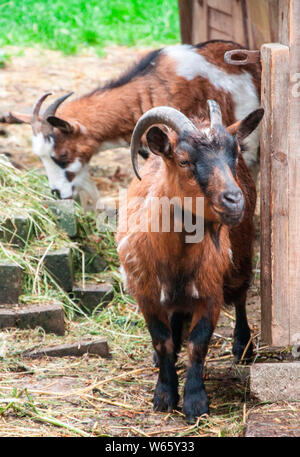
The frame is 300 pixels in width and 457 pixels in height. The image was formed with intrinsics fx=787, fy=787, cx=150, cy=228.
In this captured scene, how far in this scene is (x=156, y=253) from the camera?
4.43 m

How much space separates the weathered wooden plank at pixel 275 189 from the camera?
4.34m

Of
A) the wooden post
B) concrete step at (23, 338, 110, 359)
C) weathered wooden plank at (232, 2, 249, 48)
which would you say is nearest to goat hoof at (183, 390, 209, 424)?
the wooden post

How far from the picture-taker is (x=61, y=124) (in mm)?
7277

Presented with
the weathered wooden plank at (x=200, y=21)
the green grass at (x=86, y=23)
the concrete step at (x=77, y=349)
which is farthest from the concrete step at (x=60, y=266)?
the green grass at (x=86, y=23)

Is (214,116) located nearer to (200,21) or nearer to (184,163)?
(184,163)

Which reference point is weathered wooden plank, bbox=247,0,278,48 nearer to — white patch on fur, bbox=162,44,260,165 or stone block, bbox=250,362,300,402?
white patch on fur, bbox=162,44,260,165

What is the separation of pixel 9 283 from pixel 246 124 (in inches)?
90.6

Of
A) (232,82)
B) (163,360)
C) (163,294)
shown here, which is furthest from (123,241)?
(232,82)

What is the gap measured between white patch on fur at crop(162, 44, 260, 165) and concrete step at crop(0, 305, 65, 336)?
2.60 meters

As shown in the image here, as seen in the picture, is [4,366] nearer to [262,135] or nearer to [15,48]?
[262,135]

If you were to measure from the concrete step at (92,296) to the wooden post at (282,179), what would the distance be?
203cm

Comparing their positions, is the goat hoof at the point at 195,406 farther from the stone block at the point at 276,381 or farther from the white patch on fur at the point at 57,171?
the white patch on fur at the point at 57,171
